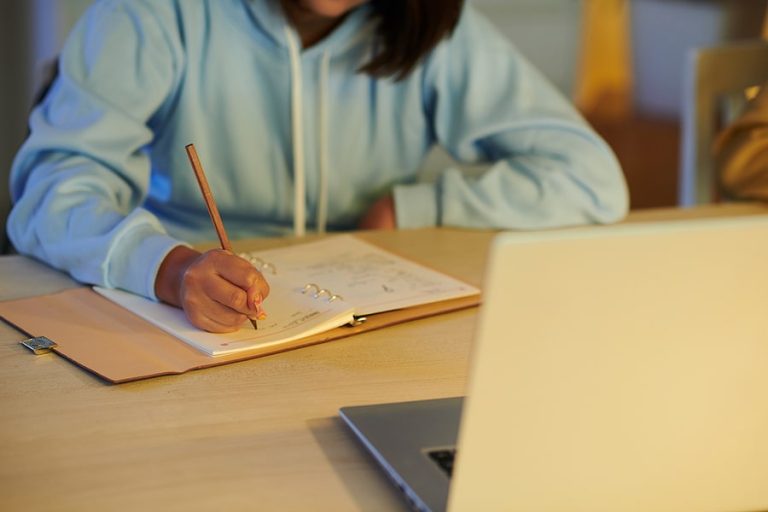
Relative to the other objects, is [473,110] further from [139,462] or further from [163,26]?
[139,462]

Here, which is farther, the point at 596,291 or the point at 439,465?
the point at 439,465

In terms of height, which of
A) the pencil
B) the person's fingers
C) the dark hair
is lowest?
the person's fingers

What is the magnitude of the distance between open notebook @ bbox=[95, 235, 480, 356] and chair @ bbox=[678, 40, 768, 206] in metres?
0.66

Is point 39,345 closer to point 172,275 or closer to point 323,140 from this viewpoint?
point 172,275

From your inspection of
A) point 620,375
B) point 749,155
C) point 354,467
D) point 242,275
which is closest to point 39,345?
point 242,275

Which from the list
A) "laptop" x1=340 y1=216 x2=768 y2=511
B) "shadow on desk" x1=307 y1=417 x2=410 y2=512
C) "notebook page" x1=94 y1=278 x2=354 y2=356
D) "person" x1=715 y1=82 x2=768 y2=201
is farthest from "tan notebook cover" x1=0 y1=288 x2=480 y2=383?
"person" x1=715 y1=82 x2=768 y2=201

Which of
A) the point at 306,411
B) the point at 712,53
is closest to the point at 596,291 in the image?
the point at 306,411

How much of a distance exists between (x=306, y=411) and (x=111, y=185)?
475mm

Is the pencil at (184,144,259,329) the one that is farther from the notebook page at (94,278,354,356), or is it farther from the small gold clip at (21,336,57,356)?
the small gold clip at (21,336,57,356)

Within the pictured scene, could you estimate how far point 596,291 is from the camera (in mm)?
481

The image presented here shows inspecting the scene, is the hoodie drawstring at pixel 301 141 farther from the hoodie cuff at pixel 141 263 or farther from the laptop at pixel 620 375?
the laptop at pixel 620 375

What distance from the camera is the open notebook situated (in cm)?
85

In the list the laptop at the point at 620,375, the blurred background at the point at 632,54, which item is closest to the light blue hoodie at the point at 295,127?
the laptop at the point at 620,375

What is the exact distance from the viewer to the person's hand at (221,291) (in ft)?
2.75
